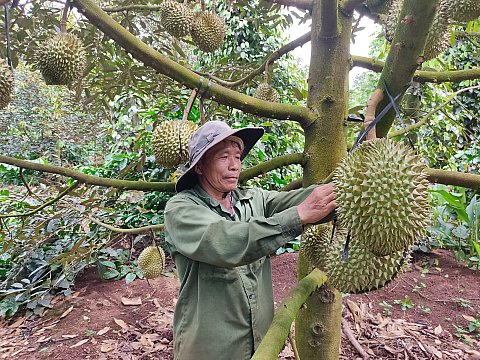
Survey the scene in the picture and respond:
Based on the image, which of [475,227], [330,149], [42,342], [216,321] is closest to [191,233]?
[216,321]

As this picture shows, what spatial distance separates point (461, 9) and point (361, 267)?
798 millimetres

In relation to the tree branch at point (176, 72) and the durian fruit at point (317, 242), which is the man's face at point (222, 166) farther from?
the durian fruit at point (317, 242)

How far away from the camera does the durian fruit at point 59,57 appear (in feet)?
4.61

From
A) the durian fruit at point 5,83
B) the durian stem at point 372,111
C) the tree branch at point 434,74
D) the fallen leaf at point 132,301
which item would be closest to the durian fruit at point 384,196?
the durian stem at point 372,111

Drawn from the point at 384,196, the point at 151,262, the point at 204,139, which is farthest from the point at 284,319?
the point at 151,262

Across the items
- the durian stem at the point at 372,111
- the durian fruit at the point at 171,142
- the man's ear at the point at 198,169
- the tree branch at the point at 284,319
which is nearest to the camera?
the tree branch at the point at 284,319

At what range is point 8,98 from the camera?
116 cm

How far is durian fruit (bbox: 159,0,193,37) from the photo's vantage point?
167cm

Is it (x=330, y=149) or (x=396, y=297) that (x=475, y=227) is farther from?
(x=330, y=149)

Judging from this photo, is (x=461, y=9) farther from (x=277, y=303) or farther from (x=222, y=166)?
(x=277, y=303)

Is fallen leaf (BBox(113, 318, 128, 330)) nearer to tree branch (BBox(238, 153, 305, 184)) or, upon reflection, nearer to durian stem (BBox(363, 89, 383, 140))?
tree branch (BBox(238, 153, 305, 184))

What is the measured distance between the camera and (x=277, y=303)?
300 cm

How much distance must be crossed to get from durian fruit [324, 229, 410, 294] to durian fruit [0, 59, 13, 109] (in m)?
1.06

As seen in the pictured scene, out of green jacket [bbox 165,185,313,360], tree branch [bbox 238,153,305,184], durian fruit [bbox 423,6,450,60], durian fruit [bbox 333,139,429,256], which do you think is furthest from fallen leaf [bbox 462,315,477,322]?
durian fruit [bbox 333,139,429,256]
